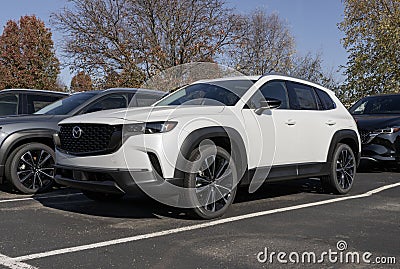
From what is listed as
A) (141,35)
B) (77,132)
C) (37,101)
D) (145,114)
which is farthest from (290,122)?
(141,35)

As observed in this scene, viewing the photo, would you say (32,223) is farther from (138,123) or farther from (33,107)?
(33,107)

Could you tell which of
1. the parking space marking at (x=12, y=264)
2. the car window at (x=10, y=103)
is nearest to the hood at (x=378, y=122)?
the car window at (x=10, y=103)

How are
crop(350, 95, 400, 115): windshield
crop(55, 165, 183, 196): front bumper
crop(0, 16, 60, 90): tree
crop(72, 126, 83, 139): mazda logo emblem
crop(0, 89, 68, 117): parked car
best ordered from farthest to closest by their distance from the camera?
crop(0, 16, 60, 90): tree → crop(350, 95, 400, 115): windshield → crop(0, 89, 68, 117): parked car → crop(72, 126, 83, 139): mazda logo emblem → crop(55, 165, 183, 196): front bumper

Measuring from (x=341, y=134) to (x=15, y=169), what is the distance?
4.85 meters

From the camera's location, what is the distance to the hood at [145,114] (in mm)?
4734

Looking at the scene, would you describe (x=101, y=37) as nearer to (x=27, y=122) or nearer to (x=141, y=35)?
(x=141, y=35)

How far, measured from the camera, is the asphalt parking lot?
3.72m

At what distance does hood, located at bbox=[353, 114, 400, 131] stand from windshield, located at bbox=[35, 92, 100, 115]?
5610mm

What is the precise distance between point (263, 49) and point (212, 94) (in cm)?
2753

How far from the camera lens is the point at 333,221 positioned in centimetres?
511

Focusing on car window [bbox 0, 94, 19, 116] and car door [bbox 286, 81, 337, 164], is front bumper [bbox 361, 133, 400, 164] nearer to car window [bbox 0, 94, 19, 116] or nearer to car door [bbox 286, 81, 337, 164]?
car door [bbox 286, 81, 337, 164]

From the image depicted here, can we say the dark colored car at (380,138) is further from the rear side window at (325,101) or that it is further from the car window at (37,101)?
the car window at (37,101)

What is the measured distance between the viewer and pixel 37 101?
8.16 metres
